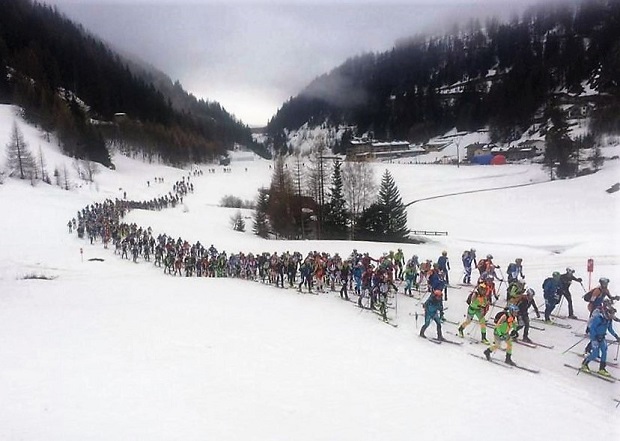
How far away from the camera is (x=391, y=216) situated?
27844mm

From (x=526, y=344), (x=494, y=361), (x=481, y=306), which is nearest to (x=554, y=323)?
(x=526, y=344)

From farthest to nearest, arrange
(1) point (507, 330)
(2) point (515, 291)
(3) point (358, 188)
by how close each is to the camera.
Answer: (3) point (358, 188), (2) point (515, 291), (1) point (507, 330)

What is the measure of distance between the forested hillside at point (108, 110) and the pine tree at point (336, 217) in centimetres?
1262

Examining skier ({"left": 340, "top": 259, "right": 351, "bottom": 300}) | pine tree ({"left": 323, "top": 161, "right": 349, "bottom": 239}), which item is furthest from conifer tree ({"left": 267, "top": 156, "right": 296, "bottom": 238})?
skier ({"left": 340, "top": 259, "right": 351, "bottom": 300})

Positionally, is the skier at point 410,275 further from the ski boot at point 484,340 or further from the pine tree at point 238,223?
the pine tree at point 238,223

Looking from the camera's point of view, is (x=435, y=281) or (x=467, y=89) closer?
(x=435, y=281)

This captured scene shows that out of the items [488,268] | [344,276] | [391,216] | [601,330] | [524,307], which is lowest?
[601,330]

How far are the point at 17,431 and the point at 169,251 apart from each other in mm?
16037

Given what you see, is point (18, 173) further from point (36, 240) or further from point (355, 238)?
point (355, 238)

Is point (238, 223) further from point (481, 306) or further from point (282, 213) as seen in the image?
point (481, 306)

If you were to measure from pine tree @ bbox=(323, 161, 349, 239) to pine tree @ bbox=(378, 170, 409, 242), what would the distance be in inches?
118

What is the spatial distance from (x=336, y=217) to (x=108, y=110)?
56.2 metres

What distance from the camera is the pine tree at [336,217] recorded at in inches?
1181

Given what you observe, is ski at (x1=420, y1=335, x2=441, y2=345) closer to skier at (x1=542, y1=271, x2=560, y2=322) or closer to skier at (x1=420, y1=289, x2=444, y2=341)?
skier at (x1=420, y1=289, x2=444, y2=341)
